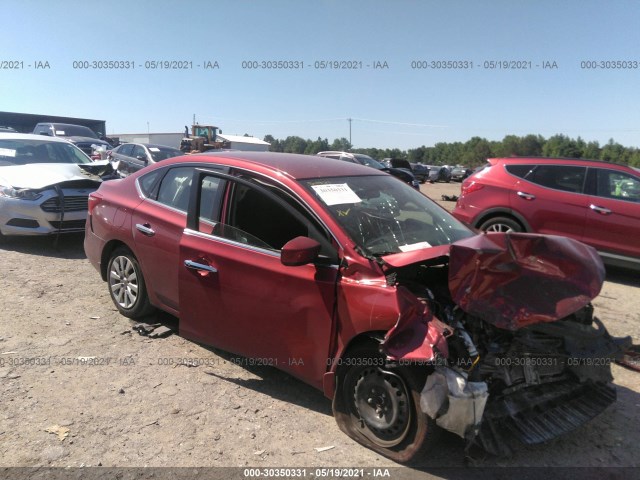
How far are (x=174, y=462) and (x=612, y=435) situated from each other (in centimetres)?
279

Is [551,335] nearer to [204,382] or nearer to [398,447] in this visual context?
[398,447]

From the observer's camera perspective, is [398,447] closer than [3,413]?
Yes

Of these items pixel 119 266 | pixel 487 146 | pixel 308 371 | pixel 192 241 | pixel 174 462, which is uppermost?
pixel 487 146

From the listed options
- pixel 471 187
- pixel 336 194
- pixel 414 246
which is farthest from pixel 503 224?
pixel 336 194

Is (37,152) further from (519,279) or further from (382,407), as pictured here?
(519,279)

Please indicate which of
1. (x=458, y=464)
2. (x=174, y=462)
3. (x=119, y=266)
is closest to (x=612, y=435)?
(x=458, y=464)

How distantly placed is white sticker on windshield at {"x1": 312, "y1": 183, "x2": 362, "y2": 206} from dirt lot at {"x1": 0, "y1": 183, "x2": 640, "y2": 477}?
4.83 ft

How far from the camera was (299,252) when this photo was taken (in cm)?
287

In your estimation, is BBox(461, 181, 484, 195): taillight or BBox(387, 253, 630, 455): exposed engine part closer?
BBox(387, 253, 630, 455): exposed engine part

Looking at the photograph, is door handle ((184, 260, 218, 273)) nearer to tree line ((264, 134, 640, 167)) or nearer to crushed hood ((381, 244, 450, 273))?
crushed hood ((381, 244, 450, 273))

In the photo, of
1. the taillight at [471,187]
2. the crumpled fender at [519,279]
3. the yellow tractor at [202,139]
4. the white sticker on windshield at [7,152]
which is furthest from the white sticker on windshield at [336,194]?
the yellow tractor at [202,139]

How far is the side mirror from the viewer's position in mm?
2875

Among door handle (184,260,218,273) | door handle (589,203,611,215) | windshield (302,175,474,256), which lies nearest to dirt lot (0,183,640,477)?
door handle (184,260,218,273)

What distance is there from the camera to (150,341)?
172 inches
